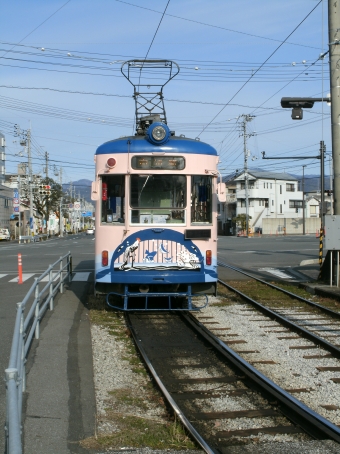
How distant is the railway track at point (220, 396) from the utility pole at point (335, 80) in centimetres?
703

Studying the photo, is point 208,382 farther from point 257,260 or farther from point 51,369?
point 257,260

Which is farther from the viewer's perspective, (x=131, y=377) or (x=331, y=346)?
(x=331, y=346)

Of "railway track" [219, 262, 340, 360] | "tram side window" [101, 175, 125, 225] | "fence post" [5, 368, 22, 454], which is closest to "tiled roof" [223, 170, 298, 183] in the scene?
"railway track" [219, 262, 340, 360]

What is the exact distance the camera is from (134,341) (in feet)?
29.3

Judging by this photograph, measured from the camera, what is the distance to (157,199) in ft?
34.4

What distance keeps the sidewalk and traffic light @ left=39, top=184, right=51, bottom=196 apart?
6934cm

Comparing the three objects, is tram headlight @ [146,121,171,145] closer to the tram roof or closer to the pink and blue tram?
the pink and blue tram

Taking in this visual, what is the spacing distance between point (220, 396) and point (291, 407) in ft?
3.05

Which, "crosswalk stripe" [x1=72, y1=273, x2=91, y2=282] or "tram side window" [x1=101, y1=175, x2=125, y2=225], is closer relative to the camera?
"tram side window" [x1=101, y1=175, x2=125, y2=225]

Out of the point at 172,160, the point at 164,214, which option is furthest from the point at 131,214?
the point at 172,160

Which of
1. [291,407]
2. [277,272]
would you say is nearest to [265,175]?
[277,272]

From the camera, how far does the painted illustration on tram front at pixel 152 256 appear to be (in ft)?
33.4

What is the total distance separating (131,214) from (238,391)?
4748 mm

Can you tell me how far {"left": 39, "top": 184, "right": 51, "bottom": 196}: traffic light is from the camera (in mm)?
77738
